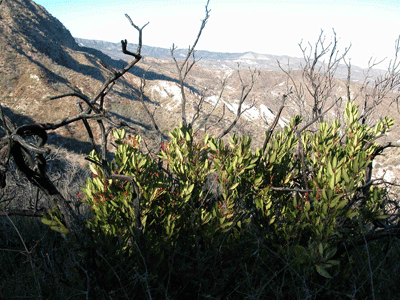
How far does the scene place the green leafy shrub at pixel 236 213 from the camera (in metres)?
1.83

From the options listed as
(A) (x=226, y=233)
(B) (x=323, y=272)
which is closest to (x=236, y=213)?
(A) (x=226, y=233)

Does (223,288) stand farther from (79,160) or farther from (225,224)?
(79,160)

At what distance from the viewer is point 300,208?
6.86ft

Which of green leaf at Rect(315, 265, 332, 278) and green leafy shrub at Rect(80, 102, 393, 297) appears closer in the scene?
green leaf at Rect(315, 265, 332, 278)

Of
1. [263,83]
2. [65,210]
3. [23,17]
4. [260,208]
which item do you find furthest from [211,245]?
[263,83]

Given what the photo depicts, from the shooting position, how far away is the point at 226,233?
81.4 inches

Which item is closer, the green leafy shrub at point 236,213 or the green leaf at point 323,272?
the green leaf at point 323,272

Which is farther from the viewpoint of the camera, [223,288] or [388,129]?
[388,129]

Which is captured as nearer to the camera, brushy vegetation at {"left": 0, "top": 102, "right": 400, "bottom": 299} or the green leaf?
the green leaf

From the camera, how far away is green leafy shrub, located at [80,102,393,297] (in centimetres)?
183

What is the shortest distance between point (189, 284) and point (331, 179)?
1371 mm

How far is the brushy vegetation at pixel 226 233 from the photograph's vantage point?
68.5 inches

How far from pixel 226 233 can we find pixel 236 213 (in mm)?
270

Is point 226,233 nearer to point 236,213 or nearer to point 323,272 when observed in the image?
point 236,213
